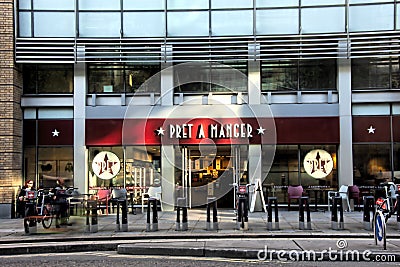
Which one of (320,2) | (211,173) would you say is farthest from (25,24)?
(320,2)

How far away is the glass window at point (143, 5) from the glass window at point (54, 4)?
194 centimetres

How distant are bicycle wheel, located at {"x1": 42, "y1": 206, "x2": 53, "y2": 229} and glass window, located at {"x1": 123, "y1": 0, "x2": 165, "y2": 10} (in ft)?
26.0

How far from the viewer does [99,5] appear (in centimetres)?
1877

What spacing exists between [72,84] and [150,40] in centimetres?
331

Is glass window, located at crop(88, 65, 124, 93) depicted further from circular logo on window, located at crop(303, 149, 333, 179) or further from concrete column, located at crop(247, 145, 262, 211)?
circular logo on window, located at crop(303, 149, 333, 179)

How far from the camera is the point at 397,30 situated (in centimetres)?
1802

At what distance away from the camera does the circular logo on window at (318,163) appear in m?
18.7

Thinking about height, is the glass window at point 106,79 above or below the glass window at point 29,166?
above

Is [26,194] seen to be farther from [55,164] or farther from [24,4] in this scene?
[24,4]

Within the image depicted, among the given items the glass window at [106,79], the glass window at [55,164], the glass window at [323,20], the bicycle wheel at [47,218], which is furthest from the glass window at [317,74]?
the bicycle wheel at [47,218]

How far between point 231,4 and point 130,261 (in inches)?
457

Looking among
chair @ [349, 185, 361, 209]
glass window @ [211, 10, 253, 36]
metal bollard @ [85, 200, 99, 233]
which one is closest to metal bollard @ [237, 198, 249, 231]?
metal bollard @ [85, 200, 99, 233]

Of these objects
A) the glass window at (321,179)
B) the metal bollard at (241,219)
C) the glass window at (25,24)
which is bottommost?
the metal bollard at (241,219)

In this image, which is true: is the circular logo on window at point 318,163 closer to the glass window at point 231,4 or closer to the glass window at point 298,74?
the glass window at point 298,74
